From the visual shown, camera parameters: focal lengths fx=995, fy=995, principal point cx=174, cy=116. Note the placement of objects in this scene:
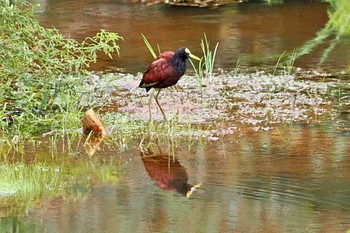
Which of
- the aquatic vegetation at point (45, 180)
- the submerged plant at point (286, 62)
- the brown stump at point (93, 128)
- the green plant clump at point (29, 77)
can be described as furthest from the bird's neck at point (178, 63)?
the submerged plant at point (286, 62)

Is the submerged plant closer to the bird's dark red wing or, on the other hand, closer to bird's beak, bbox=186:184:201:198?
the bird's dark red wing

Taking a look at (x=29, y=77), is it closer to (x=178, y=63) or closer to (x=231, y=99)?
(x=178, y=63)

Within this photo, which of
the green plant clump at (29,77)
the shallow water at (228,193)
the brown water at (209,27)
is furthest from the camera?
the brown water at (209,27)

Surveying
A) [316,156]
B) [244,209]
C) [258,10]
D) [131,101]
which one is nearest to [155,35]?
[258,10]

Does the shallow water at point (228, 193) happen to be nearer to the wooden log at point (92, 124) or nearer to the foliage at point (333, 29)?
the wooden log at point (92, 124)

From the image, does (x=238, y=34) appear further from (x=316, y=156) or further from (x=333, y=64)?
(x=316, y=156)

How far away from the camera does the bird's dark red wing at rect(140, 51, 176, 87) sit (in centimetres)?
911

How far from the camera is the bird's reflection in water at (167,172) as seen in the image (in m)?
7.09

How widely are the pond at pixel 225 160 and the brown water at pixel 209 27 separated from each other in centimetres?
6

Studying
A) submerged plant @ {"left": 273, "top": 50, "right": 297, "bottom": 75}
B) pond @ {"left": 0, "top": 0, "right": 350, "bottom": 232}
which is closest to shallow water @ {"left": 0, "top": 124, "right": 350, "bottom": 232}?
pond @ {"left": 0, "top": 0, "right": 350, "bottom": 232}

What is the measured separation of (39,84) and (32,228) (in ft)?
10.7

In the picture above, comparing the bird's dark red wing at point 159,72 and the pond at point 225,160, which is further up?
the bird's dark red wing at point 159,72

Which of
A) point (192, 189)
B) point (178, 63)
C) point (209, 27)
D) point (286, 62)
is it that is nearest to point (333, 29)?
point (209, 27)

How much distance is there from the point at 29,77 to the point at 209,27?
16.8 feet
